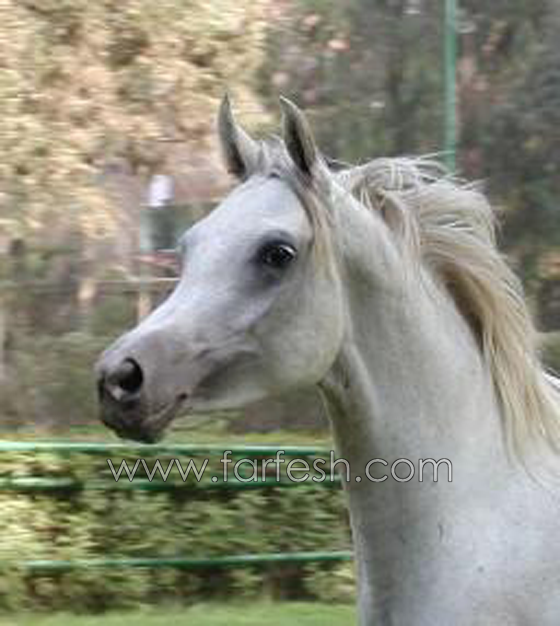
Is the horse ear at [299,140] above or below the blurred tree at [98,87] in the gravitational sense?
above

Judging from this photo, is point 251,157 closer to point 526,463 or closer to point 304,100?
point 526,463

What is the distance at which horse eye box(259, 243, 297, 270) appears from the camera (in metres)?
3.05

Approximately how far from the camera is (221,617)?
21.5 feet

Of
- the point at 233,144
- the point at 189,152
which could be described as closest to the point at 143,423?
the point at 233,144

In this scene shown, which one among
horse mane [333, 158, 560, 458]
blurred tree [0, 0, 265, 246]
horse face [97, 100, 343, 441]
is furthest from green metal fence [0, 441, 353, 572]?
horse face [97, 100, 343, 441]

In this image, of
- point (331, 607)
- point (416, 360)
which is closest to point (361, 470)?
point (416, 360)

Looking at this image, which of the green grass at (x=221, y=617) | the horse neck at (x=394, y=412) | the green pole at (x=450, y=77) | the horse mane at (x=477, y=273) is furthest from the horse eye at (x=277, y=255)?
the green pole at (x=450, y=77)

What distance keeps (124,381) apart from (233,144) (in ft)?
2.51

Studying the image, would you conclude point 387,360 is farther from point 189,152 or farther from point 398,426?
point 189,152

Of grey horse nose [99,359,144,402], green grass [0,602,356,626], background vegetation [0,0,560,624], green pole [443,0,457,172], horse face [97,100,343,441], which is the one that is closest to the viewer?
grey horse nose [99,359,144,402]

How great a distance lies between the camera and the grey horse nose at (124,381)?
9.32 ft

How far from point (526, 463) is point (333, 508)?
425cm

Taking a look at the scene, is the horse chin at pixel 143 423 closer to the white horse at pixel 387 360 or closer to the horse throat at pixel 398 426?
the white horse at pixel 387 360

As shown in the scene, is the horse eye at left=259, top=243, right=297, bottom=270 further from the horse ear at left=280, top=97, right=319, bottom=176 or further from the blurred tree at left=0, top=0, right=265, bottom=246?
the blurred tree at left=0, top=0, right=265, bottom=246
